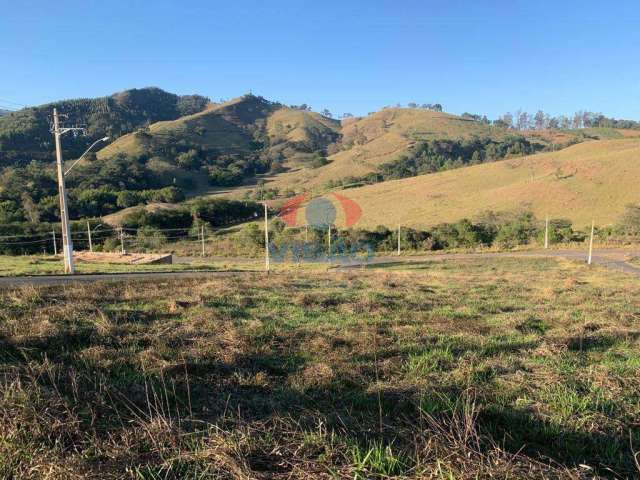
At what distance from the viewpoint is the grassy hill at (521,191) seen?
5512 centimetres

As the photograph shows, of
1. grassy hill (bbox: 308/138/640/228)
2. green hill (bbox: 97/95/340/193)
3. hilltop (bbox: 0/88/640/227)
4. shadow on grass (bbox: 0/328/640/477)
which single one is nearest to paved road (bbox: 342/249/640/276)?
grassy hill (bbox: 308/138/640/228)

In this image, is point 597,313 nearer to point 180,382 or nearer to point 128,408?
point 180,382

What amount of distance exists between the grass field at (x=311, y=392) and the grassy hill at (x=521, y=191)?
46.5 m

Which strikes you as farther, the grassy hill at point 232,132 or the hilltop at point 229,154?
the grassy hill at point 232,132

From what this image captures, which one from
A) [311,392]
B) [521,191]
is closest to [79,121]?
[521,191]

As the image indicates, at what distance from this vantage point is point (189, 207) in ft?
205

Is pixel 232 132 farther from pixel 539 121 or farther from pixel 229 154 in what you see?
pixel 539 121

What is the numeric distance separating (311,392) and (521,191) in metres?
66.4

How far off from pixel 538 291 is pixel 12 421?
525 inches

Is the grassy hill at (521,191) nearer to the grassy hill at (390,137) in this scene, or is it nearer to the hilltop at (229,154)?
the hilltop at (229,154)

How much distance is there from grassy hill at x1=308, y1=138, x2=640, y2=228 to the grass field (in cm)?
4651

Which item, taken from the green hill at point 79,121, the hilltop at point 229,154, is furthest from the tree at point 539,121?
the green hill at point 79,121

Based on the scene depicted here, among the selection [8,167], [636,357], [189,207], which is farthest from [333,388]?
[8,167]

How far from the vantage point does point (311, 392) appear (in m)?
3.84
